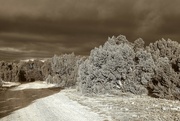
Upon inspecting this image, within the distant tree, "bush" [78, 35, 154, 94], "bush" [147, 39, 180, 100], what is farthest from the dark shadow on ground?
the distant tree

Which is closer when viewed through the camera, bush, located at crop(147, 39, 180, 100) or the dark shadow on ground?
the dark shadow on ground

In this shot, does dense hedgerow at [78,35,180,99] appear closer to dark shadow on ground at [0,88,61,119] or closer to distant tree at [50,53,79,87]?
dark shadow on ground at [0,88,61,119]

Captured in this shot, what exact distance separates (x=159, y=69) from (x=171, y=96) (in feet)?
13.1

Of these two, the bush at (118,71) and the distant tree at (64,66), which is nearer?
the bush at (118,71)

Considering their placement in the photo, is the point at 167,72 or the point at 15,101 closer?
the point at 15,101

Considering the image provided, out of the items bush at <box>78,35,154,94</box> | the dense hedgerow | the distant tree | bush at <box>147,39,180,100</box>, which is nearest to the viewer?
bush at <box>147,39,180,100</box>

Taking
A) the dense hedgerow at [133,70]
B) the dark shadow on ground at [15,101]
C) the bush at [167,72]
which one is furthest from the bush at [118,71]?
the dark shadow on ground at [15,101]

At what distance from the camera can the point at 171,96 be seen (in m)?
31.2

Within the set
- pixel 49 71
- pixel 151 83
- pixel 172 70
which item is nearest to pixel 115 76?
pixel 151 83

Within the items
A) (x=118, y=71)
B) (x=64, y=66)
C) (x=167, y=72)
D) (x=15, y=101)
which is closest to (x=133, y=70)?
(x=118, y=71)

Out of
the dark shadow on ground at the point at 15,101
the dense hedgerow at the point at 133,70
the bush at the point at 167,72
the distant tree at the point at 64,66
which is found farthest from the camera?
the distant tree at the point at 64,66

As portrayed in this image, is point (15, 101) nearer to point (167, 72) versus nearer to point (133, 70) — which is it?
point (133, 70)

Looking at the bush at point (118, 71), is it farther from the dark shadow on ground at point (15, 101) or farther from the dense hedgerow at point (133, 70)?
the dark shadow on ground at point (15, 101)

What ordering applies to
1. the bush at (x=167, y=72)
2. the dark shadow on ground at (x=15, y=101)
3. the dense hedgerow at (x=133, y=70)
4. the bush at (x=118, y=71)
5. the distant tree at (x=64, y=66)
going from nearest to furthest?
the dark shadow on ground at (x=15, y=101) → the bush at (x=167, y=72) → the dense hedgerow at (x=133, y=70) → the bush at (x=118, y=71) → the distant tree at (x=64, y=66)
